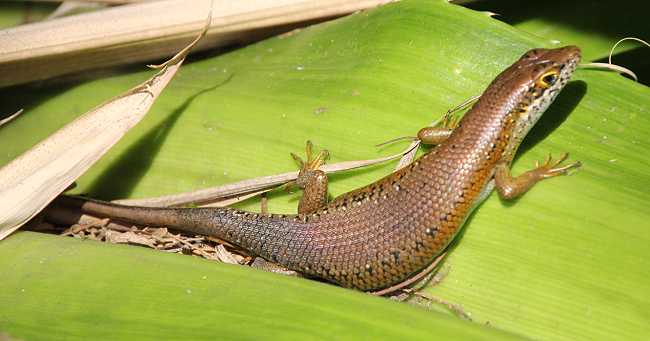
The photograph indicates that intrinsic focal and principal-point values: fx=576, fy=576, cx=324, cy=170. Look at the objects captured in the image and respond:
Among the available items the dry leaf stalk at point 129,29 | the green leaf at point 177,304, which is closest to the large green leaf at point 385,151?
the green leaf at point 177,304

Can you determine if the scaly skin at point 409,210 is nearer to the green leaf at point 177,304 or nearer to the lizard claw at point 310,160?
the lizard claw at point 310,160

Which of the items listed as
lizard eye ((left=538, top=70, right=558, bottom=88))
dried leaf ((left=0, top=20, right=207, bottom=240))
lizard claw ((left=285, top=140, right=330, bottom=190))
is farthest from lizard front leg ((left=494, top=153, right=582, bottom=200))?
dried leaf ((left=0, top=20, right=207, bottom=240))

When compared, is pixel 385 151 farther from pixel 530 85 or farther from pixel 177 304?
pixel 177 304

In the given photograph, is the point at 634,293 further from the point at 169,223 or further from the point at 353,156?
the point at 169,223

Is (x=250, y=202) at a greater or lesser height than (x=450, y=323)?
greater

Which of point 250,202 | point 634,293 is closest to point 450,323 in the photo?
point 634,293

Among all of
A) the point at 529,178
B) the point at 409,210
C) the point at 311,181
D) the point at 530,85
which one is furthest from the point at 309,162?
the point at 530,85
